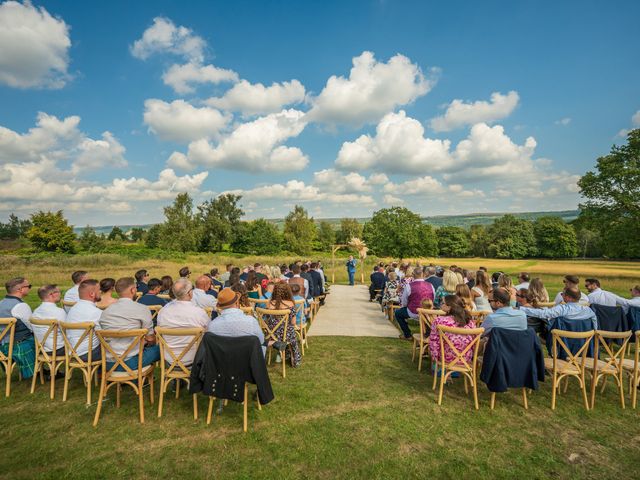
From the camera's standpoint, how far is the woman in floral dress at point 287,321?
555 centimetres

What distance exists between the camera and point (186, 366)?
4.16m

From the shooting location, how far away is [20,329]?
4867 mm

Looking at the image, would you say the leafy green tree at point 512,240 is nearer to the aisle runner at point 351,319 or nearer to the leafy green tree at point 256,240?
the leafy green tree at point 256,240

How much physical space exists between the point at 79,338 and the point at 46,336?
689 millimetres

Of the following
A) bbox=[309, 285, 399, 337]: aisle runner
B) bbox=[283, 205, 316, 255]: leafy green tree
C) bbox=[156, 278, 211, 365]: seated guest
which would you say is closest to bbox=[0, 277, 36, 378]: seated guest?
bbox=[156, 278, 211, 365]: seated guest

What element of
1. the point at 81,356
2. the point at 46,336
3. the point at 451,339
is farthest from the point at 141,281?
the point at 451,339

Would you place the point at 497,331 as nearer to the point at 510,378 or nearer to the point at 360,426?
the point at 510,378

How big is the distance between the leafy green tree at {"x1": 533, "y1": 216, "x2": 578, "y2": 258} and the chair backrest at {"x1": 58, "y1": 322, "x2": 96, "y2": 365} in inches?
2769

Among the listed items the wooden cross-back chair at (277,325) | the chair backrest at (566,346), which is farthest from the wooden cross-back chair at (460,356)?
the wooden cross-back chair at (277,325)

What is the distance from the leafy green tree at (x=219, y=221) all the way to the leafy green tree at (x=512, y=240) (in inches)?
2071

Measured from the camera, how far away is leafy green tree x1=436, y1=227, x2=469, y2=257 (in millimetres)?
66812

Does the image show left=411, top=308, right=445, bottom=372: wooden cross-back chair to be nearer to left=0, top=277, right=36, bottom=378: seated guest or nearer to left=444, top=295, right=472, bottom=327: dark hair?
left=444, top=295, right=472, bottom=327: dark hair

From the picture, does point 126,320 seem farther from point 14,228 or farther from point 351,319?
point 14,228

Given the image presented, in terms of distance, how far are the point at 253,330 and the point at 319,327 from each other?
4.98 meters
